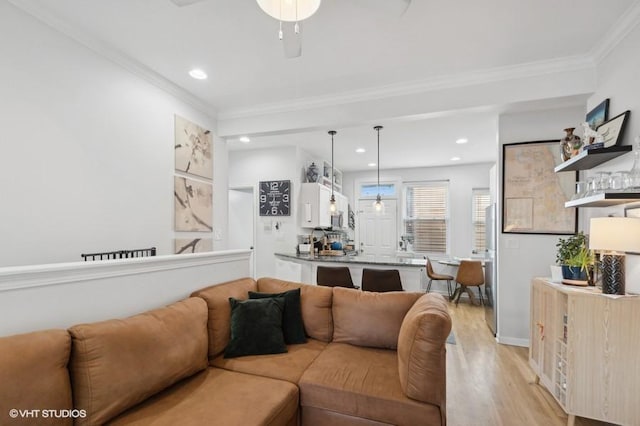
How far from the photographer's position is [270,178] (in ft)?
17.1

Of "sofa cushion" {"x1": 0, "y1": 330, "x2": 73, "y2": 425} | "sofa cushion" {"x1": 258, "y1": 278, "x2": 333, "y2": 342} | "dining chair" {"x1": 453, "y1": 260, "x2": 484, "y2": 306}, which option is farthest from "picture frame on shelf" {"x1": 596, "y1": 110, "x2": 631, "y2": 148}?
"sofa cushion" {"x1": 0, "y1": 330, "x2": 73, "y2": 425}

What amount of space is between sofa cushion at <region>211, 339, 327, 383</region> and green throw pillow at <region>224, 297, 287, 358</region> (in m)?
0.05

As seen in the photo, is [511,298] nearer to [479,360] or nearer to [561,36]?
[479,360]

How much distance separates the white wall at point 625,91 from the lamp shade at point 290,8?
2.30 metres

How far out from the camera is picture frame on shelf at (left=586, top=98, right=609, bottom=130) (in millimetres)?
2412

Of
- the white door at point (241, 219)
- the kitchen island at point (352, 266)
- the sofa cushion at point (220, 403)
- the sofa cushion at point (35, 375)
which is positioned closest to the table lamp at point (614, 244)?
the kitchen island at point (352, 266)

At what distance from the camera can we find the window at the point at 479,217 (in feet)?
20.6

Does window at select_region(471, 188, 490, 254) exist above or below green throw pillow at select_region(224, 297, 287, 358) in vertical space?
above

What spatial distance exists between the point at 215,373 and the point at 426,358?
1.25 meters

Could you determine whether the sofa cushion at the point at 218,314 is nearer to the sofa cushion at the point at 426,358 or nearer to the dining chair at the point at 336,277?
the sofa cushion at the point at 426,358

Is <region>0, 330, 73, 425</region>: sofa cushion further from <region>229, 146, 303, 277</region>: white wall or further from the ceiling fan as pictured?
<region>229, 146, 303, 277</region>: white wall

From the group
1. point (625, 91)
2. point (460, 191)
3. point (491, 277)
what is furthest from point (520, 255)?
point (460, 191)

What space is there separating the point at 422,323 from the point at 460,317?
3.56m

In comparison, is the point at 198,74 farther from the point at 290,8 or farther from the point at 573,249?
the point at 573,249
